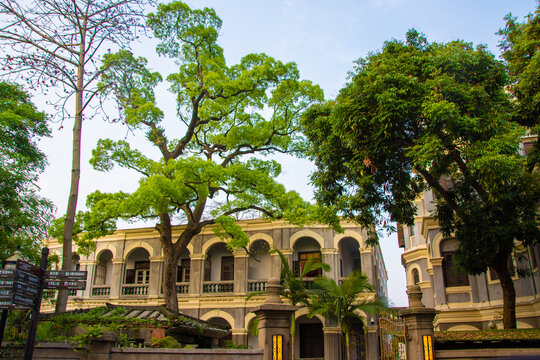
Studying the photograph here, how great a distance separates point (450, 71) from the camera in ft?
39.5

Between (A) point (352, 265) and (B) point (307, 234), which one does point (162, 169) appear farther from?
(A) point (352, 265)

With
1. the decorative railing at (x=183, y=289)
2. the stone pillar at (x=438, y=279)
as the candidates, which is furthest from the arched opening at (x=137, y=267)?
the stone pillar at (x=438, y=279)

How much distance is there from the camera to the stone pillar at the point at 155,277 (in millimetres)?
22250

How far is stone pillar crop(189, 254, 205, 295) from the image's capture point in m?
21.9

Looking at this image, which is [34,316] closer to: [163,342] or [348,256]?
[163,342]

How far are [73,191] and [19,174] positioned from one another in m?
3.32

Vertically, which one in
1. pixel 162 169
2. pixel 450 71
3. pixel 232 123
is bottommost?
pixel 162 169

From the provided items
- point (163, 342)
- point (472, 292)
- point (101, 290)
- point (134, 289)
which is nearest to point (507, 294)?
point (472, 292)

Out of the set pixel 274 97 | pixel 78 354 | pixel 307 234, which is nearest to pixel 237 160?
pixel 274 97

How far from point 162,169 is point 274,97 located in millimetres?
5560

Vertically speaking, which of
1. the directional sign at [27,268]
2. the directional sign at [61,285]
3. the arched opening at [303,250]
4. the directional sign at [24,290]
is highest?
the arched opening at [303,250]

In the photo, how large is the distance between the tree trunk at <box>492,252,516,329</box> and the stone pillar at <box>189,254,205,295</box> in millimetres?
13941

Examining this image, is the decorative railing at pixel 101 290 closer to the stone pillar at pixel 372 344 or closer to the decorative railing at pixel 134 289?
the decorative railing at pixel 134 289

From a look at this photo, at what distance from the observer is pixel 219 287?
21.8 metres
